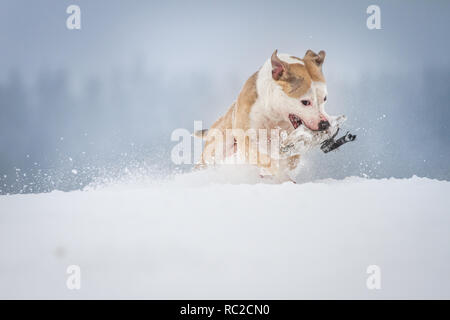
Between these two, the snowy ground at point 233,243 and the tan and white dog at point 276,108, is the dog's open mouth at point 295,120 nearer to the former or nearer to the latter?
the tan and white dog at point 276,108

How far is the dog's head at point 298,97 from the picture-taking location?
172 cm

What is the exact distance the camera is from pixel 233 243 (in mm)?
1196

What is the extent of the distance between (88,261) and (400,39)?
5.84ft

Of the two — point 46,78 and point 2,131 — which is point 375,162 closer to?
point 46,78

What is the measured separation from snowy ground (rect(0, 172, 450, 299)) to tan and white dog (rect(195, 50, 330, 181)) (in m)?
0.27

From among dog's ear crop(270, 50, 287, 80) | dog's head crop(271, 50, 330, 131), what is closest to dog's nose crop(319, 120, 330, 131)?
dog's head crop(271, 50, 330, 131)

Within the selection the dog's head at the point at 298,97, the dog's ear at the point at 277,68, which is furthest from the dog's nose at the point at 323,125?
the dog's ear at the point at 277,68

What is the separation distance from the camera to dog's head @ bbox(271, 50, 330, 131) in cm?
172

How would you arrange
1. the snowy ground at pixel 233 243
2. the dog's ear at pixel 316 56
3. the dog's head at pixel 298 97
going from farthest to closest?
1. the dog's ear at pixel 316 56
2. the dog's head at pixel 298 97
3. the snowy ground at pixel 233 243

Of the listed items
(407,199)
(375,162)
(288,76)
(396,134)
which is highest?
(288,76)

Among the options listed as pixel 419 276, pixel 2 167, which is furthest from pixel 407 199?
pixel 2 167

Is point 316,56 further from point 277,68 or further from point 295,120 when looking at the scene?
point 295,120

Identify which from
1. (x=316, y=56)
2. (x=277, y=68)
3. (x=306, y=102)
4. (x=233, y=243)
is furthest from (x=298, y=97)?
(x=233, y=243)
